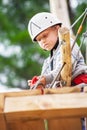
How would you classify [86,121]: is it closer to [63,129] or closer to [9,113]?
[63,129]

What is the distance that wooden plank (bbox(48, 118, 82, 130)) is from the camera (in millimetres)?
1734

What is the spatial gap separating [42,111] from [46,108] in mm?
16

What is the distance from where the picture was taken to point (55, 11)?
443 cm

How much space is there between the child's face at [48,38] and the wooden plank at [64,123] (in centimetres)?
76

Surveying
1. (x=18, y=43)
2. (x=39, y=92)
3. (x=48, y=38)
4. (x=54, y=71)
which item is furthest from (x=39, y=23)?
(x=18, y=43)

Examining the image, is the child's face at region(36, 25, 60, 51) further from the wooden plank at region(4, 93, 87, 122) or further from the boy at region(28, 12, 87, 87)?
the wooden plank at region(4, 93, 87, 122)

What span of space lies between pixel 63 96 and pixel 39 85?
49cm

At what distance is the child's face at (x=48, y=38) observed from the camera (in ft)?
8.11

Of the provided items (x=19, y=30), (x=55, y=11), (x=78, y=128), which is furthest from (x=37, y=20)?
(x=19, y=30)

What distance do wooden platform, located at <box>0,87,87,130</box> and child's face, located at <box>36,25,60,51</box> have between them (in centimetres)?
71

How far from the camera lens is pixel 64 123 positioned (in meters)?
1.75

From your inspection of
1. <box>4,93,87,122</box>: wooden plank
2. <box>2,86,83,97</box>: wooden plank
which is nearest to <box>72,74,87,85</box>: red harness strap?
<box>2,86,83,97</box>: wooden plank

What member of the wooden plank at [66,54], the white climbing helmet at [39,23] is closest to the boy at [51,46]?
the white climbing helmet at [39,23]

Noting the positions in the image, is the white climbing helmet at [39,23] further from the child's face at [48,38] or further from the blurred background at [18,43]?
the blurred background at [18,43]
